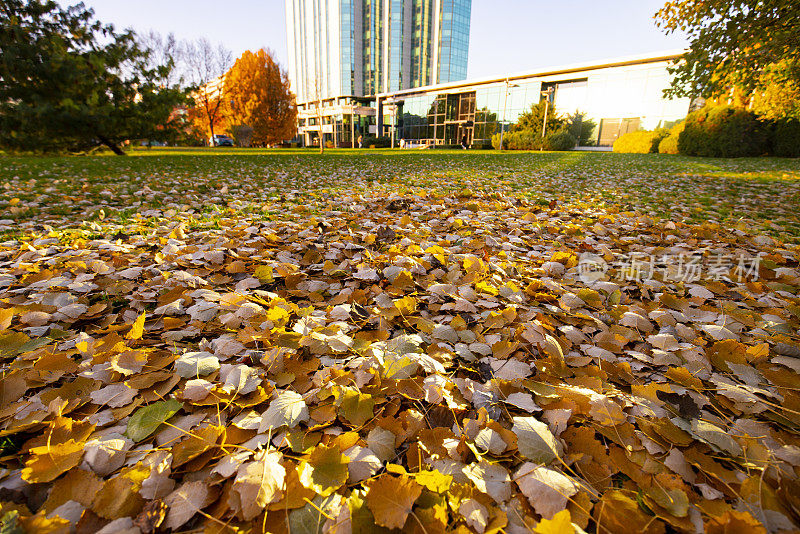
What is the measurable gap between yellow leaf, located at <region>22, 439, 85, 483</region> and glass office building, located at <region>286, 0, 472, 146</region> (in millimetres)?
55779

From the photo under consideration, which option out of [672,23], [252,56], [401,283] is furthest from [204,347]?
[252,56]

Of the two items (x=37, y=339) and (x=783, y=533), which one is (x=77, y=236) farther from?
(x=783, y=533)

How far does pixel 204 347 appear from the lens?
1550 millimetres

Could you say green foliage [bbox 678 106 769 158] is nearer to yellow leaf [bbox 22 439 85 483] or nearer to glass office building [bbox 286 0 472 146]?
yellow leaf [bbox 22 439 85 483]

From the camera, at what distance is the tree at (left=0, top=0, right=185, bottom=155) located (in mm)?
8867

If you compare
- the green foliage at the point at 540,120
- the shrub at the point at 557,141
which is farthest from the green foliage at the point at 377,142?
the shrub at the point at 557,141

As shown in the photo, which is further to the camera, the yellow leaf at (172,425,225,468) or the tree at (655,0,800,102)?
the tree at (655,0,800,102)

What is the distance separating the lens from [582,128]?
30.8 m

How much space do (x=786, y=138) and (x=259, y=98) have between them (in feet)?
101

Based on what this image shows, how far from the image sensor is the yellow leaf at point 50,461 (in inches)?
34.9

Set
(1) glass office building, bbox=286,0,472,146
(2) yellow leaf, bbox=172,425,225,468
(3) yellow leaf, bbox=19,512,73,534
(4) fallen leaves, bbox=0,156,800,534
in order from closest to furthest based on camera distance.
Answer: (3) yellow leaf, bbox=19,512,73,534 → (4) fallen leaves, bbox=0,156,800,534 → (2) yellow leaf, bbox=172,425,225,468 → (1) glass office building, bbox=286,0,472,146

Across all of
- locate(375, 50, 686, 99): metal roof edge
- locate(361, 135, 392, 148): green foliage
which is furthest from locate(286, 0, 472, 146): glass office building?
locate(375, 50, 686, 99): metal roof edge

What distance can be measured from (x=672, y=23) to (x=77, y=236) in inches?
328

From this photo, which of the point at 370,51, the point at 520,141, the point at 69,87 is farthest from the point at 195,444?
the point at 370,51
